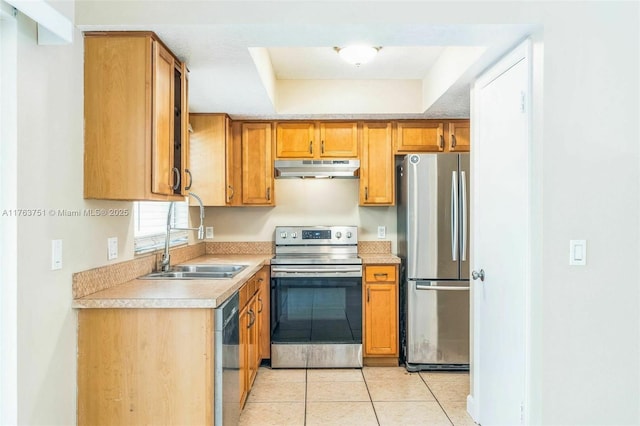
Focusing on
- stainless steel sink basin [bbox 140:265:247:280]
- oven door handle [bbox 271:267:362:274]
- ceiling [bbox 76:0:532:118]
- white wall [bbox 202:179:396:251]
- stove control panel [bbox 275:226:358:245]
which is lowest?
oven door handle [bbox 271:267:362:274]

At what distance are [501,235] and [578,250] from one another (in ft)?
1.55

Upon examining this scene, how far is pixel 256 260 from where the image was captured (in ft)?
12.3

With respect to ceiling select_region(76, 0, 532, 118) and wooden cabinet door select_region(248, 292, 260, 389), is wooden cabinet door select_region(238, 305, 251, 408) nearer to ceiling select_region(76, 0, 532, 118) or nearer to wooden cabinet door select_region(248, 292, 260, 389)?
wooden cabinet door select_region(248, 292, 260, 389)

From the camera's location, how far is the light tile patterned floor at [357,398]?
2.87m

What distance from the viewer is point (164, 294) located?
2.11 meters

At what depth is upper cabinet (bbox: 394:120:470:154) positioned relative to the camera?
405 cm

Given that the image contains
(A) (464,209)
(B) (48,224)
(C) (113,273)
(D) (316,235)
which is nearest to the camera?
(B) (48,224)

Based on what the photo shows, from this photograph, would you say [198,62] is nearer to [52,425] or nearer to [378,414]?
[52,425]

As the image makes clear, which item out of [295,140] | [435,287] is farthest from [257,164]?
[435,287]

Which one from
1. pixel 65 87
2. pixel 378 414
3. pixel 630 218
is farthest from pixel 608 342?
pixel 65 87

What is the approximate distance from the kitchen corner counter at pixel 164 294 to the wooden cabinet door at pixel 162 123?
49cm

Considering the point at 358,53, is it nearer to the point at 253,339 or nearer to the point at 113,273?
the point at 113,273

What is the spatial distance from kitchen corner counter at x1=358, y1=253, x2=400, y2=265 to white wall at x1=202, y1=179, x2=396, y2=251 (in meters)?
0.36

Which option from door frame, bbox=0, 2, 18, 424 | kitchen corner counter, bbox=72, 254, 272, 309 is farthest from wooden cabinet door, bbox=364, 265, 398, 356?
door frame, bbox=0, 2, 18, 424
